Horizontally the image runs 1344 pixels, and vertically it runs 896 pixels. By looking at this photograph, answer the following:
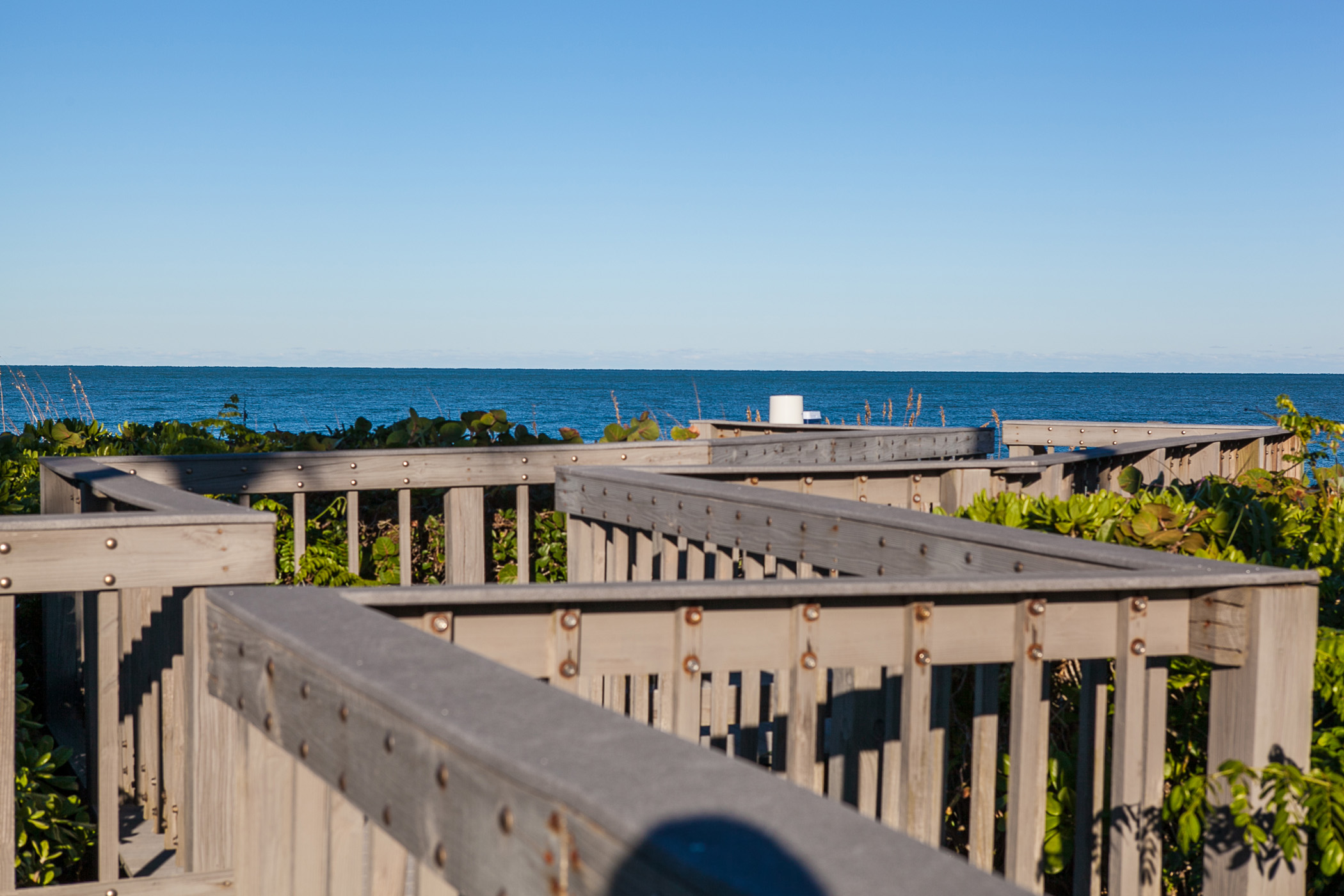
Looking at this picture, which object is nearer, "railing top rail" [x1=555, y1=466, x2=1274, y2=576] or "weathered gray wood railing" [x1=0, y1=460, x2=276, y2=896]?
"railing top rail" [x1=555, y1=466, x2=1274, y2=576]

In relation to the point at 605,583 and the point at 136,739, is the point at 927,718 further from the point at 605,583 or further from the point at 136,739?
the point at 136,739

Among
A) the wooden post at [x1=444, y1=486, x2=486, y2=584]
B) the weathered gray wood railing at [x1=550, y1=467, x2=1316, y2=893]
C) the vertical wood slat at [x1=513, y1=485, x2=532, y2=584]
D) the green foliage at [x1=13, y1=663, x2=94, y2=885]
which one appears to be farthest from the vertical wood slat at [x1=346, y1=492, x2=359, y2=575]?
the weathered gray wood railing at [x1=550, y1=467, x2=1316, y2=893]

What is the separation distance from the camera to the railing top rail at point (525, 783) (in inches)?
29.1

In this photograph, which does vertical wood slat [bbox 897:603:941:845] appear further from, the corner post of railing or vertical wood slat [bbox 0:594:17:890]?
vertical wood slat [bbox 0:594:17:890]

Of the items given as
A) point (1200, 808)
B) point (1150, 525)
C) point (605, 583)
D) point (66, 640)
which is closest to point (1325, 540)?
point (1150, 525)

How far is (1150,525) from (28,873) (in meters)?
3.23

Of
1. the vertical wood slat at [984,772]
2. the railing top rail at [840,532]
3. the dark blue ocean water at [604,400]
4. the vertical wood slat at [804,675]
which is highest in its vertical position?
the railing top rail at [840,532]

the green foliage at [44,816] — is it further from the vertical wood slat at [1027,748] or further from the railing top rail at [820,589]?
the vertical wood slat at [1027,748]

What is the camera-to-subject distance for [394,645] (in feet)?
4.13

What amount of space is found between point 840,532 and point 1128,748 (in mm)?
816

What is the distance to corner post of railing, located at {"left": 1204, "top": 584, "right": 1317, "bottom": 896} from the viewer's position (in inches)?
70.7

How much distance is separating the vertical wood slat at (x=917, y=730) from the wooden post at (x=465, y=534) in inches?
114

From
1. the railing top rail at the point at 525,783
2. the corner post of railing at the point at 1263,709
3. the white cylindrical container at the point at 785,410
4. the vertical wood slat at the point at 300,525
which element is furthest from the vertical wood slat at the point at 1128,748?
the white cylindrical container at the point at 785,410

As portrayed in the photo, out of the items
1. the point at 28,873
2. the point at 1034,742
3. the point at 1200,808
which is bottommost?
the point at 28,873
